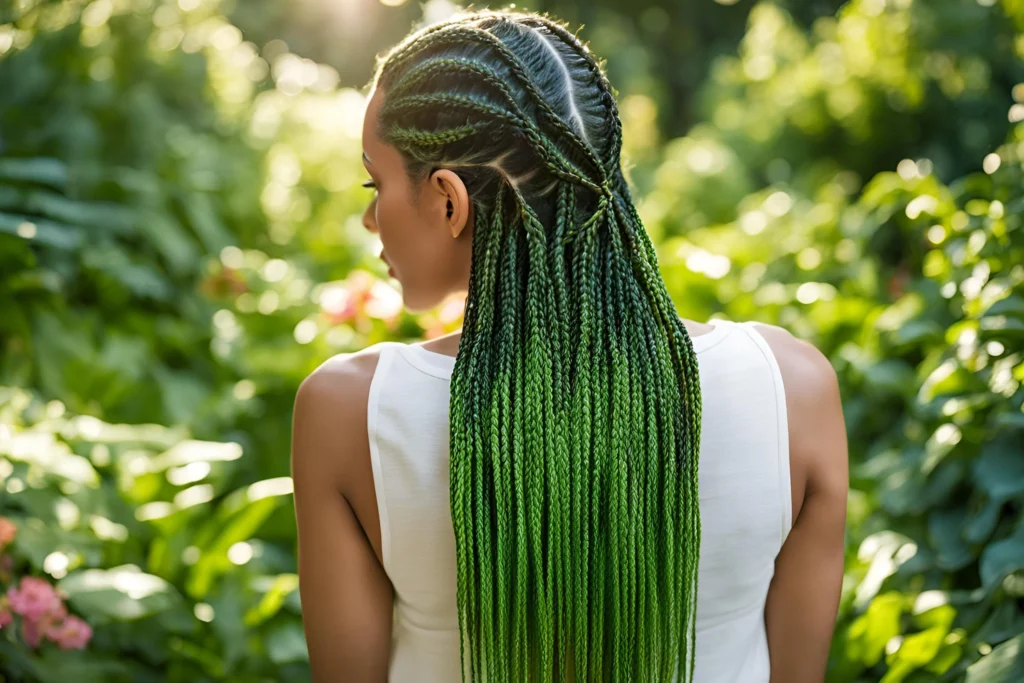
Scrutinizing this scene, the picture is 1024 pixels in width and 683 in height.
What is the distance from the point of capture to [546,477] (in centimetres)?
129

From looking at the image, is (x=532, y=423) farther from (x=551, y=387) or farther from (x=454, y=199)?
(x=454, y=199)

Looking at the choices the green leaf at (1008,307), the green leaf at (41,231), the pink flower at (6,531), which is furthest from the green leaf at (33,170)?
the green leaf at (1008,307)

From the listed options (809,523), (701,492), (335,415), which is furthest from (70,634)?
(809,523)

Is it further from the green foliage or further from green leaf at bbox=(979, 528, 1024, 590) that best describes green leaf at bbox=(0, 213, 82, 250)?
green leaf at bbox=(979, 528, 1024, 590)

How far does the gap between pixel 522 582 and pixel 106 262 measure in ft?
10.1

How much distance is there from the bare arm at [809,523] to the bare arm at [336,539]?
25.5 inches

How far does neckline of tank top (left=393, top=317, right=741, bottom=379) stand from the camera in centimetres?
137

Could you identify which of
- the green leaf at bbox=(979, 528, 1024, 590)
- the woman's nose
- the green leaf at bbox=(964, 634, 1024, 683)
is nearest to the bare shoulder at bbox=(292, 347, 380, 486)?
the woman's nose

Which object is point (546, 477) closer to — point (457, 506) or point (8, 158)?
point (457, 506)

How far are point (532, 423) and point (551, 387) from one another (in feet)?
0.19

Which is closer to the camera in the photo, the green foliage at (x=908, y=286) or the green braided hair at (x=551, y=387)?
the green braided hair at (x=551, y=387)

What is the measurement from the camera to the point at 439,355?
139 cm

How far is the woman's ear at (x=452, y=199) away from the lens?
4.38ft

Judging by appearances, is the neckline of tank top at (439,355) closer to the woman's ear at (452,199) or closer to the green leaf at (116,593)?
the woman's ear at (452,199)
